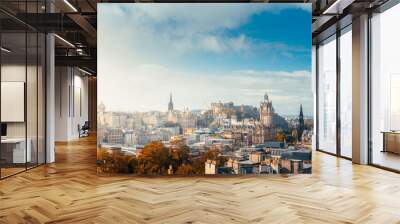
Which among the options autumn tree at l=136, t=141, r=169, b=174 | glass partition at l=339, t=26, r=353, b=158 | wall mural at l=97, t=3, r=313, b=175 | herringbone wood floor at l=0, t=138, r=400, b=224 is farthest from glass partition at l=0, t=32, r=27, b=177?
glass partition at l=339, t=26, r=353, b=158

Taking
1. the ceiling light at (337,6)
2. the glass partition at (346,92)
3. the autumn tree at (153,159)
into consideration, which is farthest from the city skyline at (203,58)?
the glass partition at (346,92)

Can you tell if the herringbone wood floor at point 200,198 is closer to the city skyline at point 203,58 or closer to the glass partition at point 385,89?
the glass partition at point 385,89

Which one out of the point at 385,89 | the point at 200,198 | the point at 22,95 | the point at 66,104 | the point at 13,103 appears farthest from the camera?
the point at 66,104

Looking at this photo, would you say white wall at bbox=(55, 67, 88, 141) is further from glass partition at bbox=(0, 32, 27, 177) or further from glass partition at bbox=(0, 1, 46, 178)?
glass partition at bbox=(0, 32, 27, 177)

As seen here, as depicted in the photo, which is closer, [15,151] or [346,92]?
[15,151]

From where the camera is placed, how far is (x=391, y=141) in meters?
7.15

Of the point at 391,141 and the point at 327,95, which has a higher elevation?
the point at 327,95

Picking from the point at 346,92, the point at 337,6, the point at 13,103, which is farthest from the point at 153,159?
the point at 346,92

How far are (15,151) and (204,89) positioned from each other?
351cm

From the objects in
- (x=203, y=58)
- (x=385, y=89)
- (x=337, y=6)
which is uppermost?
(x=337, y=6)

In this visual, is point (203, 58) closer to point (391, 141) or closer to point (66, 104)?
point (391, 141)

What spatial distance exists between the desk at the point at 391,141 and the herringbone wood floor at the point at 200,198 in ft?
1.78

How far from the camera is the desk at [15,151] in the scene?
20.3ft

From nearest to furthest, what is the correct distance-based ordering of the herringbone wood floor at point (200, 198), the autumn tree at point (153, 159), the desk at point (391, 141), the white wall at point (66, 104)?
the herringbone wood floor at point (200, 198) < the autumn tree at point (153, 159) < the desk at point (391, 141) < the white wall at point (66, 104)
